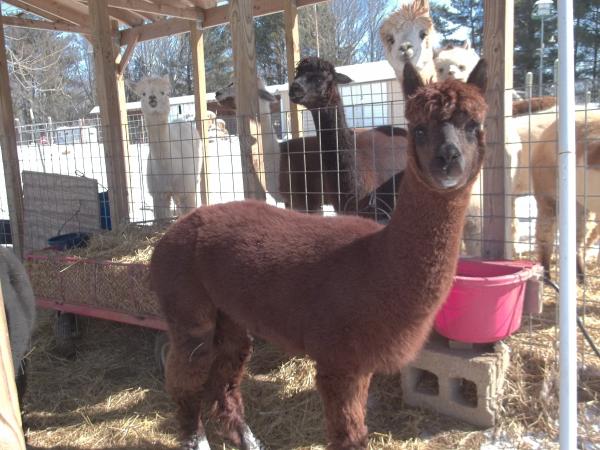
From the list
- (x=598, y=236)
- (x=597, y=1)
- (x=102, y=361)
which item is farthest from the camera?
(x=597, y=1)

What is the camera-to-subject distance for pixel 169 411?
348 centimetres

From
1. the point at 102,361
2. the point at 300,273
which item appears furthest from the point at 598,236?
the point at 102,361

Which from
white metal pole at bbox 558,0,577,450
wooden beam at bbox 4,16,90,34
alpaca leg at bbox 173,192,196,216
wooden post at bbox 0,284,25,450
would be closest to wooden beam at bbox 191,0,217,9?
wooden beam at bbox 4,16,90,34

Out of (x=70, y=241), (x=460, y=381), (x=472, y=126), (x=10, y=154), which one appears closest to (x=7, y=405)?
(x=472, y=126)

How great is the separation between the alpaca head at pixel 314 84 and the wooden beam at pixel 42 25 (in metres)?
4.23

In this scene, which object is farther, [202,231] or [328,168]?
[328,168]

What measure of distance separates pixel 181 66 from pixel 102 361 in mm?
30106

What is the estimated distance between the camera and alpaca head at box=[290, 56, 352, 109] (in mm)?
4840

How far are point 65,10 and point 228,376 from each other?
6146 millimetres

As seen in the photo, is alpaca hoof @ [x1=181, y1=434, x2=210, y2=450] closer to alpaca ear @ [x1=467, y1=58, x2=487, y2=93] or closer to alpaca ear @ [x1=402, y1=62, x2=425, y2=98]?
alpaca ear @ [x1=402, y1=62, x2=425, y2=98]

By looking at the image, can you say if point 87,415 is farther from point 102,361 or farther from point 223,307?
point 223,307

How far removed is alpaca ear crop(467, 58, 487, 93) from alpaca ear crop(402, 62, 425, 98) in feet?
0.70

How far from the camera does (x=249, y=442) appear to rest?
2.96 m

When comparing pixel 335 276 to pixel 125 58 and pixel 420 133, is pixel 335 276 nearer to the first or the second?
pixel 420 133
